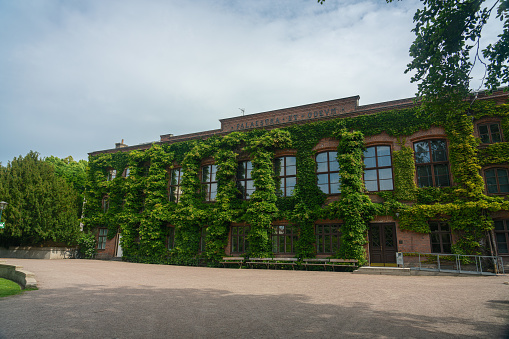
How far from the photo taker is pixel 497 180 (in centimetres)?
1596

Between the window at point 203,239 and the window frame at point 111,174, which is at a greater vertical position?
the window frame at point 111,174

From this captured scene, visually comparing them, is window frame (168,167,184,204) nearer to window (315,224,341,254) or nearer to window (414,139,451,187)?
window (315,224,341,254)

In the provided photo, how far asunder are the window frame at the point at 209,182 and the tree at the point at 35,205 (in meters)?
11.8

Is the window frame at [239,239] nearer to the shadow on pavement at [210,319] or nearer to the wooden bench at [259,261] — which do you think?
the wooden bench at [259,261]

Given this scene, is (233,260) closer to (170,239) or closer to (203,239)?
(203,239)

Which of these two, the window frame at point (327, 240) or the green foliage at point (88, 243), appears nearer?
the window frame at point (327, 240)

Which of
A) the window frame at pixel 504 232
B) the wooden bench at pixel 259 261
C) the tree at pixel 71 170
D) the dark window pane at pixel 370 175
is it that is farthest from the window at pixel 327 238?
the tree at pixel 71 170

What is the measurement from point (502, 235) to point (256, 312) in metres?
14.8

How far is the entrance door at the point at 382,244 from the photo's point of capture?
1712 centimetres

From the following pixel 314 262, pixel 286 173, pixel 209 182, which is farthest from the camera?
pixel 209 182

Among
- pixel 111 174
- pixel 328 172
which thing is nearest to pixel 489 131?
pixel 328 172

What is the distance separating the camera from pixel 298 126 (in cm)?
2078

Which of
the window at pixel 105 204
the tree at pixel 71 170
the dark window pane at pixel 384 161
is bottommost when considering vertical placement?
the window at pixel 105 204

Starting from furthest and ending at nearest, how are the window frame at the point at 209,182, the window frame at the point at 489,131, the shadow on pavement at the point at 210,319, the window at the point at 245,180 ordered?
1. the window frame at the point at 209,182
2. the window at the point at 245,180
3. the window frame at the point at 489,131
4. the shadow on pavement at the point at 210,319
